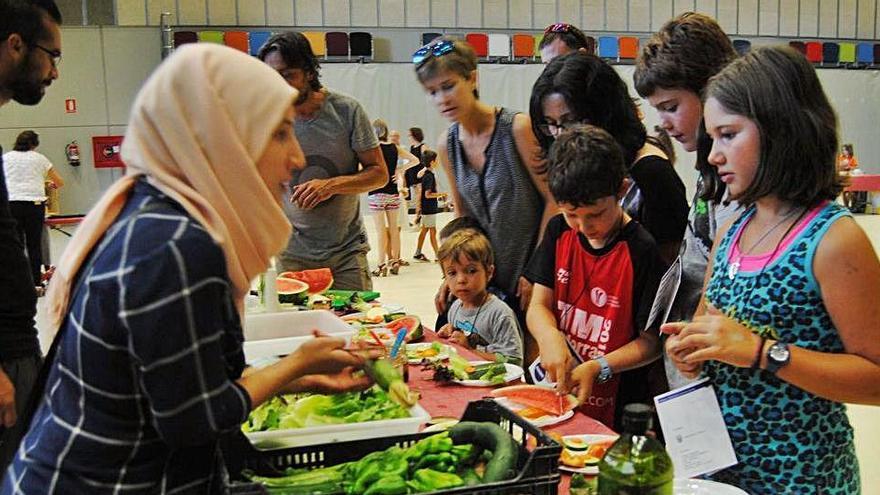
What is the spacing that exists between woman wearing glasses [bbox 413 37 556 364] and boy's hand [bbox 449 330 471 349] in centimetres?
30

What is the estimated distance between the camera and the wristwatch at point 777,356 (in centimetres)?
171

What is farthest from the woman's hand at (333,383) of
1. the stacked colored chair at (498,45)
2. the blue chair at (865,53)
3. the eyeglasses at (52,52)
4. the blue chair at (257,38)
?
the blue chair at (865,53)

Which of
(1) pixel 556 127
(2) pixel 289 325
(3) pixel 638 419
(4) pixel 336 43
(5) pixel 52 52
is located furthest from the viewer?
(4) pixel 336 43

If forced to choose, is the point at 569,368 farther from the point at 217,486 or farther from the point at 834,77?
the point at 834,77

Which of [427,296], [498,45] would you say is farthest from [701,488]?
[498,45]

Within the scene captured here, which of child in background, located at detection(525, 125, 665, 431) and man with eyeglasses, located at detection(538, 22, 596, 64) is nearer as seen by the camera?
child in background, located at detection(525, 125, 665, 431)

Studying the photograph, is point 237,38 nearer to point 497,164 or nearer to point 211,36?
point 211,36

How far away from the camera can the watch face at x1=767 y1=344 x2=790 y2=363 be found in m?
1.71

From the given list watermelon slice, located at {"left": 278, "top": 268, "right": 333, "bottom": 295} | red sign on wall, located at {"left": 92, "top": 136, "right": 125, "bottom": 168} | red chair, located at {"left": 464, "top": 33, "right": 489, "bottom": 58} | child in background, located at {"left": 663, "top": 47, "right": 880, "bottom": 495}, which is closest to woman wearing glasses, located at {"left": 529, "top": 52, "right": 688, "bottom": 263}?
child in background, located at {"left": 663, "top": 47, "right": 880, "bottom": 495}

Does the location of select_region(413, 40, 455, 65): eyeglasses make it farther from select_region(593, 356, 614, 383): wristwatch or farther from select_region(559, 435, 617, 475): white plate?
select_region(559, 435, 617, 475): white plate

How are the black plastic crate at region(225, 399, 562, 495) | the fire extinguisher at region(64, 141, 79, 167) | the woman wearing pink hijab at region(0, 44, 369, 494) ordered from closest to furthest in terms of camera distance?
the woman wearing pink hijab at region(0, 44, 369, 494)
the black plastic crate at region(225, 399, 562, 495)
the fire extinguisher at region(64, 141, 79, 167)

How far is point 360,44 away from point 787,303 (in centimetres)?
1523

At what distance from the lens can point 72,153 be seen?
15219 millimetres

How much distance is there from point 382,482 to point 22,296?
5.44 ft
